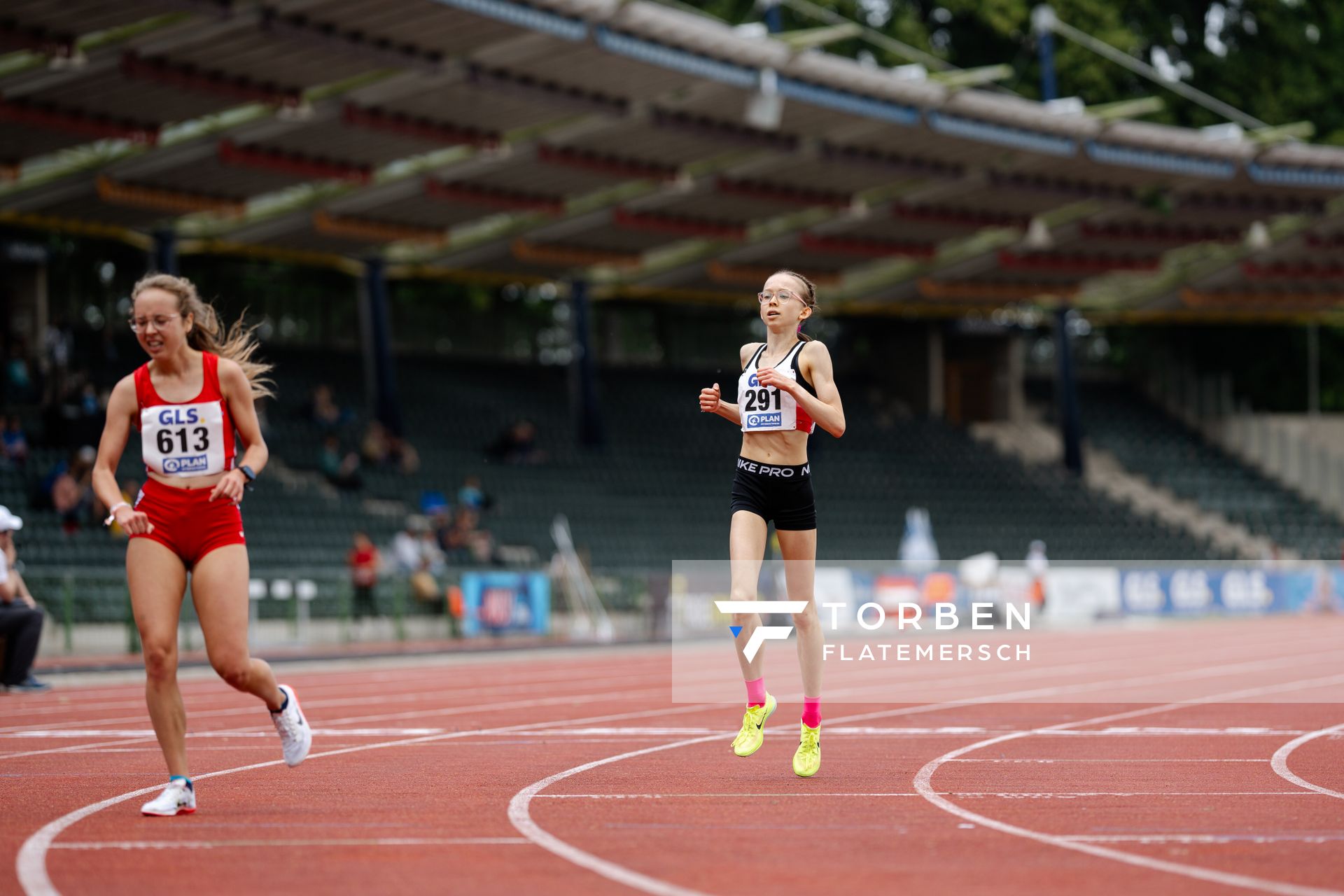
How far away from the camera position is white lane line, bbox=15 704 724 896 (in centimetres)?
579

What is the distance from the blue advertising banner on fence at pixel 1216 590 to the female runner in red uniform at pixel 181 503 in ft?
101

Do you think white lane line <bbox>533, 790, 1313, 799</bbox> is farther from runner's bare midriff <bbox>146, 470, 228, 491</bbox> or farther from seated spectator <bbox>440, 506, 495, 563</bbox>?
seated spectator <bbox>440, 506, 495, 563</bbox>

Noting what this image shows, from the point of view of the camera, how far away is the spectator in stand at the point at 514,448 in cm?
3794

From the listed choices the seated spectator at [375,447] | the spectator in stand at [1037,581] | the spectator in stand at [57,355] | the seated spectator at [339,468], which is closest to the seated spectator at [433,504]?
the seated spectator at [339,468]

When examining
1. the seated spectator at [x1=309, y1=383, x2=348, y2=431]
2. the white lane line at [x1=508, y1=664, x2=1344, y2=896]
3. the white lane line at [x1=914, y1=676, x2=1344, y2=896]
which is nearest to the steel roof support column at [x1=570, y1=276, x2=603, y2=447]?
the seated spectator at [x1=309, y1=383, x2=348, y2=431]

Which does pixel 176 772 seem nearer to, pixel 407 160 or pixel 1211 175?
pixel 407 160

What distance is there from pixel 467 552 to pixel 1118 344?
32962 millimetres

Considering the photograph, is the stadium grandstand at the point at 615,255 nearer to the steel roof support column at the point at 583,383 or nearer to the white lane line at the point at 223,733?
the steel roof support column at the point at 583,383

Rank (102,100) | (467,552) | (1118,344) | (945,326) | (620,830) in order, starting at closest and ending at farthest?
(620,830)
(102,100)
(467,552)
(945,326)
(1118,344)

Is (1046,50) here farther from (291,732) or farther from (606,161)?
(291,732)

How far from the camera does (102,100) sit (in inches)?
1064

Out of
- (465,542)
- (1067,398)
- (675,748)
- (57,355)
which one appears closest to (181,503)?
(675,748)

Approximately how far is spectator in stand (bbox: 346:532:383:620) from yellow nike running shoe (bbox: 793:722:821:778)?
1654 centimetres

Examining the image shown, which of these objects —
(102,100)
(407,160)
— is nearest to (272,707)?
(102,100)
